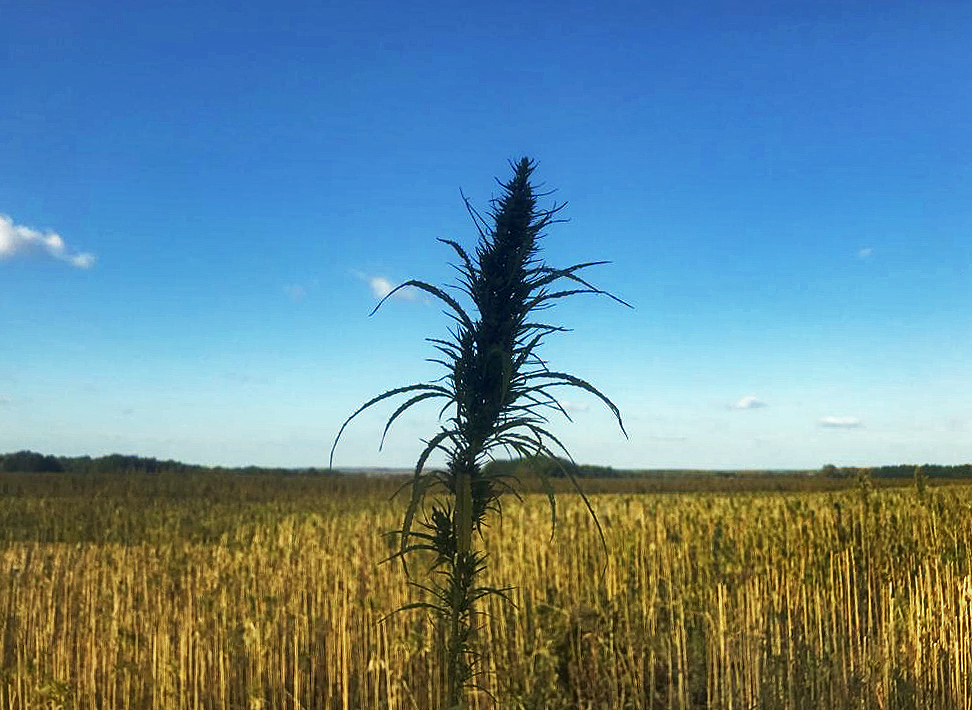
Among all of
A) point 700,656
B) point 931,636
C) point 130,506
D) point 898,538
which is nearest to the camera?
point 931,636

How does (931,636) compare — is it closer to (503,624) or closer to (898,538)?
(503,624)

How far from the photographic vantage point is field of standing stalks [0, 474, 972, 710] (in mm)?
5562

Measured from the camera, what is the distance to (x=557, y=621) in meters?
6.91

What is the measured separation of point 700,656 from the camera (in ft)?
22.5

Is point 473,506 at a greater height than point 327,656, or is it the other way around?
point 473,506

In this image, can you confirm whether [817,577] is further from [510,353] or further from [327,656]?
[510,353]

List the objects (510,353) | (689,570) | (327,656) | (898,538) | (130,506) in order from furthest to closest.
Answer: (130,506)
(898,538)
(689,570)
(327,656)
(510,353)

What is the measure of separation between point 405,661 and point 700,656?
280cm

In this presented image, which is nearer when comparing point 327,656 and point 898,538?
point 327,656

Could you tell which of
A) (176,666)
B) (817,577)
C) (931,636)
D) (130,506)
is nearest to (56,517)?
(130,506)

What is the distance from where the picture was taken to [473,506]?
1.97 meters

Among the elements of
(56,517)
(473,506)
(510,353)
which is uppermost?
(510,353)

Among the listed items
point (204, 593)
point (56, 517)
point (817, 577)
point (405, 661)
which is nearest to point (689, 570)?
point (817, 577)

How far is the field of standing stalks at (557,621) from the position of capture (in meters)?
5.56
